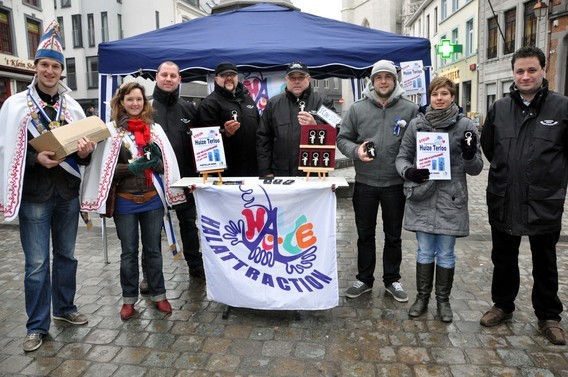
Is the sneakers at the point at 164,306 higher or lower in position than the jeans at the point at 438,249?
lower

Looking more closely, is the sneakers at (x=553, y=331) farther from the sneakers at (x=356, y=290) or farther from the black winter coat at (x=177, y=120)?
the black winter coat at (x=177, y=120)

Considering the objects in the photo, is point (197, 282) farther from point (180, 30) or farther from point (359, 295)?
point (180, 30)

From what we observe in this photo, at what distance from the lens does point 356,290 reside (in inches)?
157

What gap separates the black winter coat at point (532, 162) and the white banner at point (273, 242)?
4.10 ft

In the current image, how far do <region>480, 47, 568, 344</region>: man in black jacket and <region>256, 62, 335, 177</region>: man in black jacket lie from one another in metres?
1.55

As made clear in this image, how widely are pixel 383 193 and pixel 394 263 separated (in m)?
0.67

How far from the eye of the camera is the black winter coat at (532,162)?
3025 millimetres

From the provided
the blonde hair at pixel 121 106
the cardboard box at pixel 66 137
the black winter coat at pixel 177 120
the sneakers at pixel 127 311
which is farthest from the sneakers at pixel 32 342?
the black winter coat at pixel 177 120

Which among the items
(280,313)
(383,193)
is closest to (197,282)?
(280,313)

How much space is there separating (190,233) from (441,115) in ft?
8.39

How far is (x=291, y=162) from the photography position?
13.8ft

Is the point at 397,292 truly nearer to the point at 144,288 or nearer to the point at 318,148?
the point at 318,148

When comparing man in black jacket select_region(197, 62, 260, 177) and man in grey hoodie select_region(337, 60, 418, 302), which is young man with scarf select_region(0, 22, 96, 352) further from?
man in grey hoodie select_region(337, 60, 418, 302)

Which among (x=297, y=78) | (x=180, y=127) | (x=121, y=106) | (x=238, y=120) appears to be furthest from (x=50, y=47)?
(x=297, y=78)
